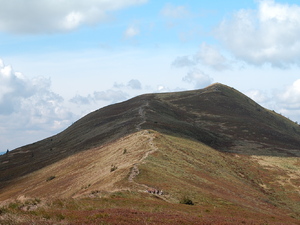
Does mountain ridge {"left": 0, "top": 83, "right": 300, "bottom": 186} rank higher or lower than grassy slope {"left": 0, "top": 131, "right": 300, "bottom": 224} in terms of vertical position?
higher

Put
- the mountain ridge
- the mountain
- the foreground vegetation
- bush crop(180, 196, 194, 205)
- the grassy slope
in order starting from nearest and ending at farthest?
the foreground vegetation → the grassy slope → the mountain → bush crop(180, 196, 194, 205) → the mountain ridge

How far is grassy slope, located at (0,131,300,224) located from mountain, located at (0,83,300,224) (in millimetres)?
118

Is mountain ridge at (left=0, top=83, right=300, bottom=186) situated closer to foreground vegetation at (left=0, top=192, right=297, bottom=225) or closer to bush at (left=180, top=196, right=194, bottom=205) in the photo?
bush at (left=180, top=196, right=194, bottom=205)

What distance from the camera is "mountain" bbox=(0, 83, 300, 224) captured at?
3058cm

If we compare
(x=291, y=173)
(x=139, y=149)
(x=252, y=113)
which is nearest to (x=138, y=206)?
(x=139, y=149)

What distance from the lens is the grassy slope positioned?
23.4 meters

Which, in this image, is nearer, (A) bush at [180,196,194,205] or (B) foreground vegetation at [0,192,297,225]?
(B) foreground vegetation at [0,192,297,225]

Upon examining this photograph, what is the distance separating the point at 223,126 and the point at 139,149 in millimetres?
94765

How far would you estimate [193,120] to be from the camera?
15612 cm

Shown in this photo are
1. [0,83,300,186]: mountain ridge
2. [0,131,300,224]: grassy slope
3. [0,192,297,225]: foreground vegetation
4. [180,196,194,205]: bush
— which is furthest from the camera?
[0,83,300,186]: mountain ridge

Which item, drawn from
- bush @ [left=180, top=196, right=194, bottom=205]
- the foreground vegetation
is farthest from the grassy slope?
bush @ [left=180, top=196, right=194, bottom=205]

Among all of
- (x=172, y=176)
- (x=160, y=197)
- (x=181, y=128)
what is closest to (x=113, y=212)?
(x=160, y=197)

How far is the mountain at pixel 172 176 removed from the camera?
100 ft

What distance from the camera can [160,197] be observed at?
35344 millimetres
